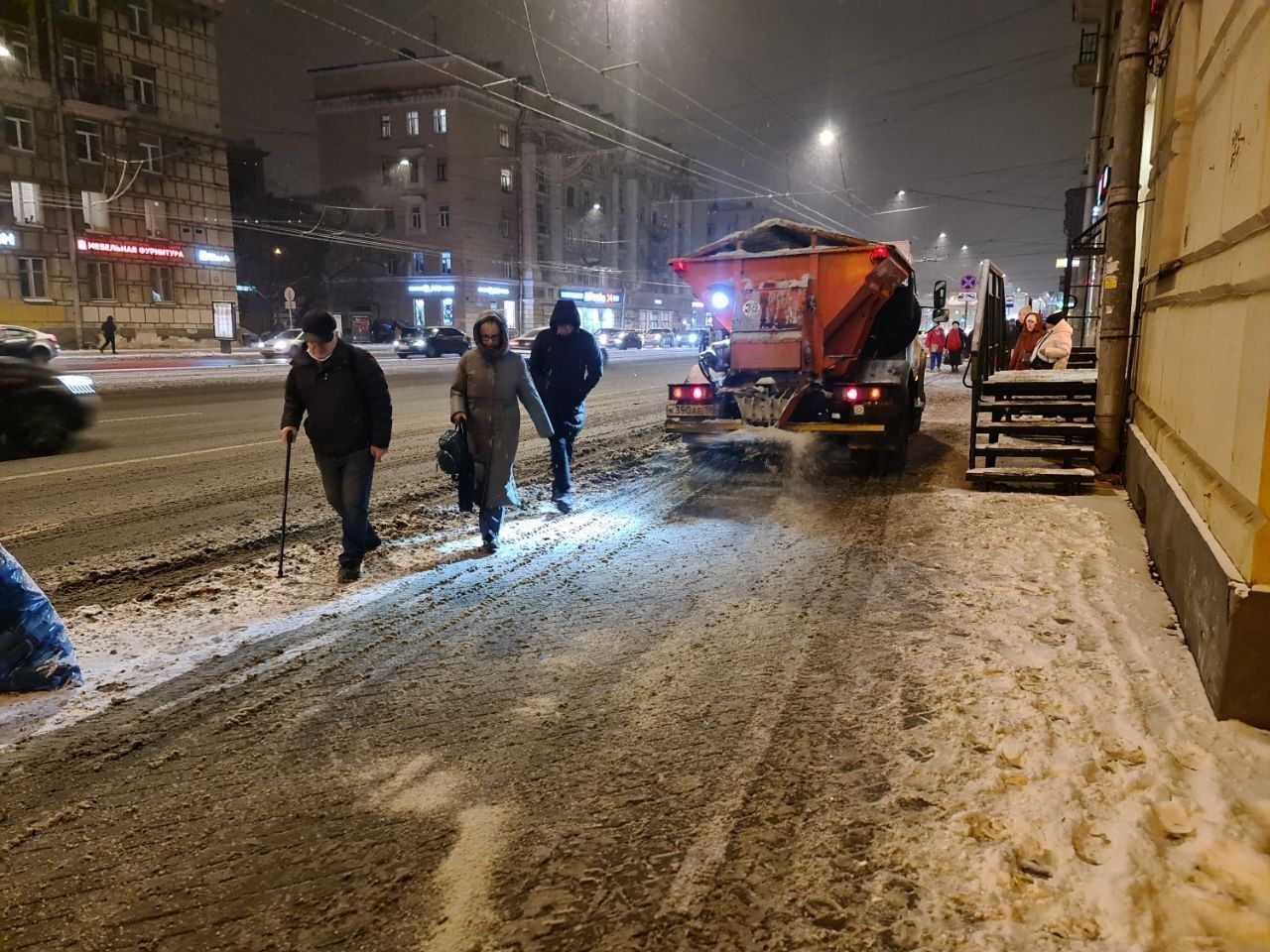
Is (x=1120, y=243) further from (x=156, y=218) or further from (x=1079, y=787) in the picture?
Result: (x=156, y=218)

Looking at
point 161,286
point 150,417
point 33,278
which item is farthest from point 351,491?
point 161,286

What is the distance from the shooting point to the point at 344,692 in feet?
12.7

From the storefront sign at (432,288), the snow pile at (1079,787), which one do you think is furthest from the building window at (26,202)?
the snow pile at (1079,787)

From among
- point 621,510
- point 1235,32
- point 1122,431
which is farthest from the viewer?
point 1122,431

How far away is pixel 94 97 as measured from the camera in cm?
3644

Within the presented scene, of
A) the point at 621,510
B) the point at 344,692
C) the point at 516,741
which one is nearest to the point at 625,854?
the point at 516,741

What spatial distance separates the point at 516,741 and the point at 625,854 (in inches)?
34.5

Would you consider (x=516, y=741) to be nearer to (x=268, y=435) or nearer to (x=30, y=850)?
(x=30, y=850)

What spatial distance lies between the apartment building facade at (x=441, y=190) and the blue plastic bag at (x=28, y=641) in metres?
52.2

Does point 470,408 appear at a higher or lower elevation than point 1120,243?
lower

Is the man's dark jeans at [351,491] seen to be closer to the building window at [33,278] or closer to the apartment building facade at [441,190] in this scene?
the building window at [33,278]

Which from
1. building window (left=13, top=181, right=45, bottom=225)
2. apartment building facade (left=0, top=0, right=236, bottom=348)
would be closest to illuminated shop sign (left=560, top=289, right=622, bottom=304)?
apartment building facade (left=0, top=0, right=236, bottom=348)

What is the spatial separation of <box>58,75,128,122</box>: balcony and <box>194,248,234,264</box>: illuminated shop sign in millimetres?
6711

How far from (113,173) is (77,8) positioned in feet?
23.3
